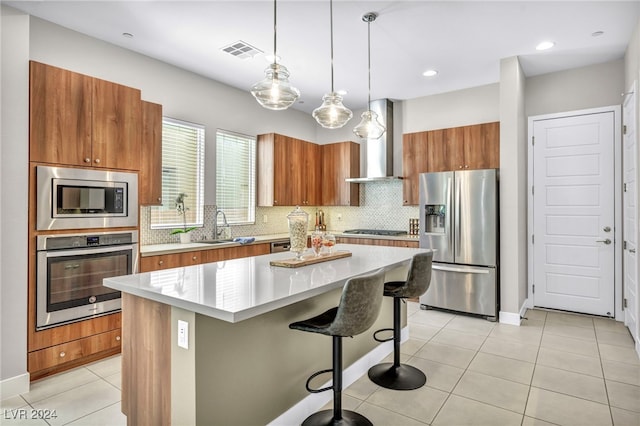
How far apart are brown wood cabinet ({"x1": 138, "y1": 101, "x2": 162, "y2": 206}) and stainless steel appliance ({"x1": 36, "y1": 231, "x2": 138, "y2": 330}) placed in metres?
0.44

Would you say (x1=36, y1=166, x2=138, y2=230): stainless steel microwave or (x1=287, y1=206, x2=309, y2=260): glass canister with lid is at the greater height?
(x1=36, y1=166, x2=138, y2=230): stainless steel microwave

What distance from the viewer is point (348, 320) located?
1.86 metres

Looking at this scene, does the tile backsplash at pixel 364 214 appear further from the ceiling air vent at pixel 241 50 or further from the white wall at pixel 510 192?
the ceiling air vent at pixel 241 50

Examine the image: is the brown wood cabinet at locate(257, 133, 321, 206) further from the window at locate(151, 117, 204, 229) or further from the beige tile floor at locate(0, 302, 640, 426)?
the beige tile floor at locate(0, 302, 640, 426)

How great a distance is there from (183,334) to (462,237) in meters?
3.60

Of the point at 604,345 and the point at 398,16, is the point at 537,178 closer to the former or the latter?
the point at 604,345

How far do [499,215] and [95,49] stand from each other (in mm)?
4740

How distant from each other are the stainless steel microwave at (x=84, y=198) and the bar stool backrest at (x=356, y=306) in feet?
7.80

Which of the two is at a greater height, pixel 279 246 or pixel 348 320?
pixel 279 246

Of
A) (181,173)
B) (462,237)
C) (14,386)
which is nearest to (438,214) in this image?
(462,237)

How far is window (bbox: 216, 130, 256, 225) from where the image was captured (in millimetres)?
4887

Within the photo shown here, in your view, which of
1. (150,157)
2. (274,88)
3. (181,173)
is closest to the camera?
(274,88)

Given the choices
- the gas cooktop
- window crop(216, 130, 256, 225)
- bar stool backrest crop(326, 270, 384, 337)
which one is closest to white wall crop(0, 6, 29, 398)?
window crop(216, 130, 256, 225)

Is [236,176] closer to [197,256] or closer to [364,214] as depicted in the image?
[197,256]
